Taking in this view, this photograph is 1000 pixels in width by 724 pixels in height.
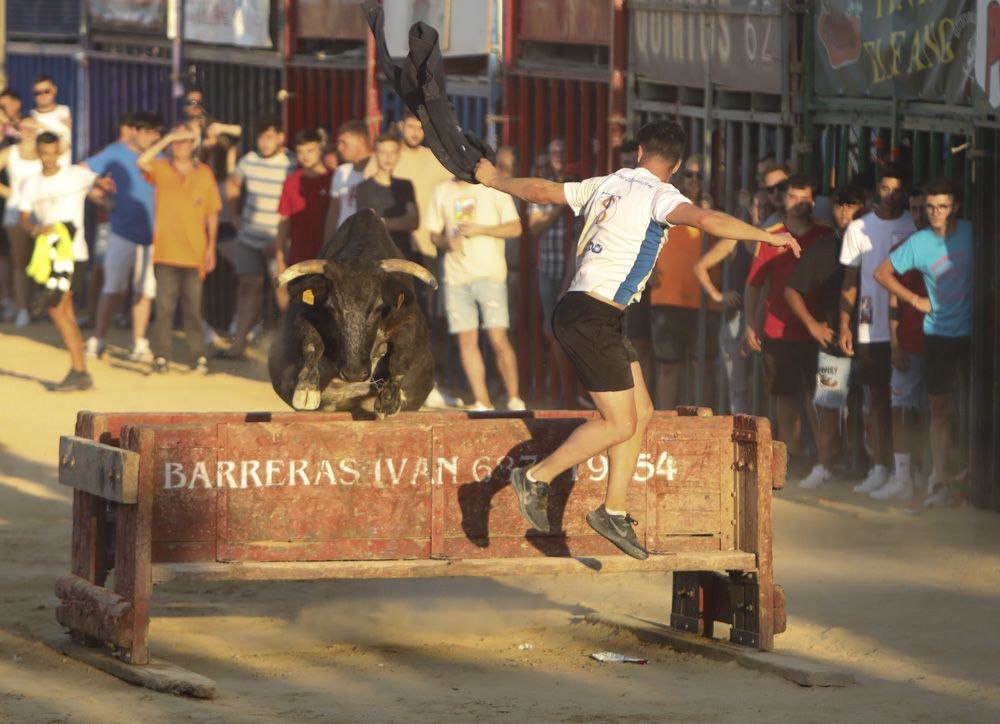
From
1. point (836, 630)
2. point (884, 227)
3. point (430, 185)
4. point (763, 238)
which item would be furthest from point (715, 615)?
point (430, 185)

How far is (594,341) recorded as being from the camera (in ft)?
29.6

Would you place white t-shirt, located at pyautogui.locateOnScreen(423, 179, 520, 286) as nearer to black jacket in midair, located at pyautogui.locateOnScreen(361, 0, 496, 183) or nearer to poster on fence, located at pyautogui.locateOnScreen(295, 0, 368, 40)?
poster on fence, located at pyautogui.locateOnScreen(295, 0, 368, 40)

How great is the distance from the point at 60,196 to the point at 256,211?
178cm

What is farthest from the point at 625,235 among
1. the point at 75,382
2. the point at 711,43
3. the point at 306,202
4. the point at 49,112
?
the point at 49,112

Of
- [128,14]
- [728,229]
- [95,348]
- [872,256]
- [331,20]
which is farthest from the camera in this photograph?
[128,14]

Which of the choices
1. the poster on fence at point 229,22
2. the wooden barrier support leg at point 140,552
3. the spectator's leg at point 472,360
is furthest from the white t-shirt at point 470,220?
the wooden barrier support leg at point 140,552

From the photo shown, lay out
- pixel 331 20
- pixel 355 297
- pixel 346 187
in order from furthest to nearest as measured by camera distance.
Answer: pixel 331 20 < pixel 346 187 < pixel 355 297

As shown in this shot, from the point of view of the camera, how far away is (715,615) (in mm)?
9922

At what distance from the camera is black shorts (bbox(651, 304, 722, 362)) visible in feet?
50.9

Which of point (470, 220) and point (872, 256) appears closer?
point (872, 256)

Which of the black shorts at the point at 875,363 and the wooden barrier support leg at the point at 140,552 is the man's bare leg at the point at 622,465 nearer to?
the wooden barrier support leg at the point at 140,552

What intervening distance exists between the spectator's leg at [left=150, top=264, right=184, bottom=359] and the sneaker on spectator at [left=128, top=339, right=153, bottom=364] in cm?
60

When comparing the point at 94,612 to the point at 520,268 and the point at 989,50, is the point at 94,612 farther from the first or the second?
the point at 520,268

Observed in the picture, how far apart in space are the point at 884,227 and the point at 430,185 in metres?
5.22
